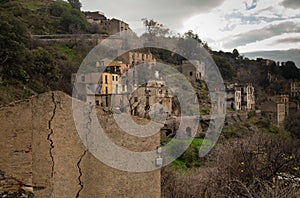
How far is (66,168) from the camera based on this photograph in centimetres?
734

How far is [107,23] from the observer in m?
56.5

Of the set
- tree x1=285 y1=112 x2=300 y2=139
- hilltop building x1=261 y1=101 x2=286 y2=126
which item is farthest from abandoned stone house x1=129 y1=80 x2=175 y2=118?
hilltop building x1=261 y1=101 x2=286 y2=126

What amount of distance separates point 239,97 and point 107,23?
25.6 m

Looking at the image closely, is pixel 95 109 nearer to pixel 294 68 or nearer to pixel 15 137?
pixel 15 137

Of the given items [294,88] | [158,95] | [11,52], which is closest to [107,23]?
[158,95]

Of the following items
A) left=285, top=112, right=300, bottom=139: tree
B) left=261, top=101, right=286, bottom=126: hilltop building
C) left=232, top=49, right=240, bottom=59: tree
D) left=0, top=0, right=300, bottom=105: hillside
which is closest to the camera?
left=0, top=0, right=300, bottom=105: hillside

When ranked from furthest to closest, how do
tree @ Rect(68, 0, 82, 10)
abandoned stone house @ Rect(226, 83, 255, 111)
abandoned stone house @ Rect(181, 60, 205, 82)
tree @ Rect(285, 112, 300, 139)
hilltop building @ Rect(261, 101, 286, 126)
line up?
tree @ Rect(68, 0, 82, 10) < abandoned stone house @ Rect(181, 60, 205, 82) < hilltop building @ Rect(261, 101, 286, 126) < abandoned stone house @ Rect(226, 83, 255, 111) < tree @ Rect(285, 112, 300, 139)

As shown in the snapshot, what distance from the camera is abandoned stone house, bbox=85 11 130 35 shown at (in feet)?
177

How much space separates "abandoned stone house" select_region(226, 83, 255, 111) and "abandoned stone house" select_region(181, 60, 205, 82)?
418 cm

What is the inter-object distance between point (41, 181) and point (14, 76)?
15.8 metres

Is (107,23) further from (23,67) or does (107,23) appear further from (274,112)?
(23,67)

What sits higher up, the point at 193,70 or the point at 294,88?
the point at 193,70

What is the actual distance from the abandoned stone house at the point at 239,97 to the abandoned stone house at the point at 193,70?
13.7ft

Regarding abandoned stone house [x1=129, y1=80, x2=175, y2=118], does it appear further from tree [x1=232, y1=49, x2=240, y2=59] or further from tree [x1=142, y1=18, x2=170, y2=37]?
tree [x1=232, y1=49, x2=240, y2=59]
